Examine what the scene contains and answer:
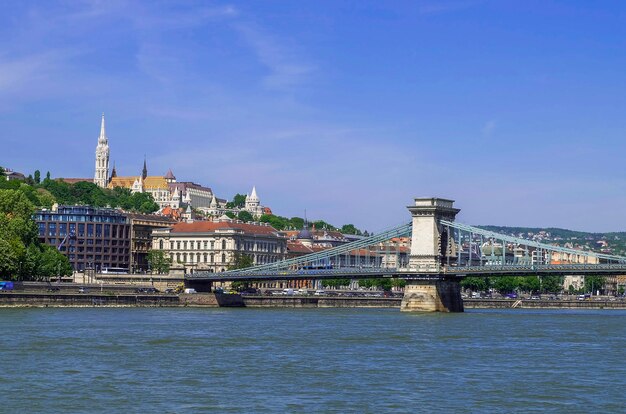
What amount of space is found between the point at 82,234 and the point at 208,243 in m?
19.2

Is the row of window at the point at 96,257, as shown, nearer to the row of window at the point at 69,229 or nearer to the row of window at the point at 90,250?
the row of window at the point at 90,250

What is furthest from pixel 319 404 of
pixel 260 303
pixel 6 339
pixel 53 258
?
pixel 53 258

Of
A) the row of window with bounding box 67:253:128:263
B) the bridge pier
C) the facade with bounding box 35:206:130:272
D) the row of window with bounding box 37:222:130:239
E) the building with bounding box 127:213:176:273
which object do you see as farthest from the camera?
the building with bounding box 127:213:176:273

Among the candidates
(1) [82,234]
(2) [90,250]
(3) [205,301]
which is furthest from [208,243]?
(3) [205,301]

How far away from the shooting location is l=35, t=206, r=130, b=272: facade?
135875 millimetres

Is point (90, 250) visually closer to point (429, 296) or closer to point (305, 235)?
point (305, 235)

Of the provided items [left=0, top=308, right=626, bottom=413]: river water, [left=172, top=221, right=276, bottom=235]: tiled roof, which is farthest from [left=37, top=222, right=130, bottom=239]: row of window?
[left=0, top=308, right=626, bottom=413]: river water

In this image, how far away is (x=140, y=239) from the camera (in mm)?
150125

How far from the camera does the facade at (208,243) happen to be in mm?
151000

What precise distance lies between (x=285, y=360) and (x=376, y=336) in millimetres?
13303

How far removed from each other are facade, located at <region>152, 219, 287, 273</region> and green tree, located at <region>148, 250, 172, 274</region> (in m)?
7.69

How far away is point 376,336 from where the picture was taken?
5706 cm

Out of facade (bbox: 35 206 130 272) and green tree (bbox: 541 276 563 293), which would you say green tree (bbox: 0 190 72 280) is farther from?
green tree (bbox: 541 276 563 293)

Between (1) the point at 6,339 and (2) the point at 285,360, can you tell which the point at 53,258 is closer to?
(1) the point at 6,339
